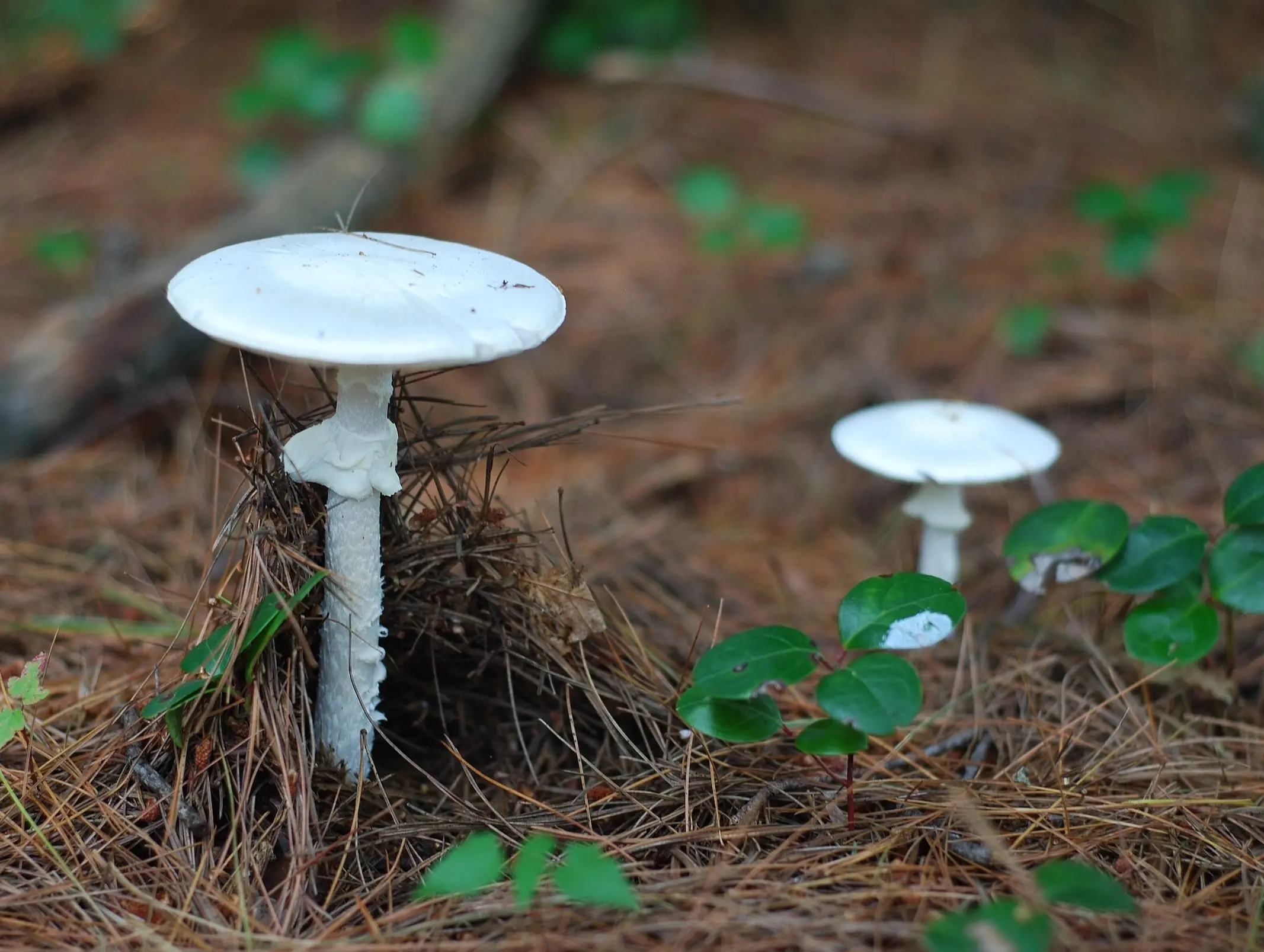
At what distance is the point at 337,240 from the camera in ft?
6.91

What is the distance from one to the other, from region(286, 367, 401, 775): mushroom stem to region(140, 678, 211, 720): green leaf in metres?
0.29

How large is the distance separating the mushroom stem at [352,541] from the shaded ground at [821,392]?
1.44ft

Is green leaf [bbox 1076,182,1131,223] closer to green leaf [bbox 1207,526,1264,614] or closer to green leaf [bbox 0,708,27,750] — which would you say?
green leaf [bbox 1207,526,1264,614]

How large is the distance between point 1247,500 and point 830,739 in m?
1.32

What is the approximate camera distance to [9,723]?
2070mm

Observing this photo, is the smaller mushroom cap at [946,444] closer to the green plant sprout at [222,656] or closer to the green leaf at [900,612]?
the green leaf at [900,612]

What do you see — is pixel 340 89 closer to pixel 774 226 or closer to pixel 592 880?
pixel 774 226

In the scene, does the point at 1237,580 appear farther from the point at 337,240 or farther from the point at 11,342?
the point at 11,342

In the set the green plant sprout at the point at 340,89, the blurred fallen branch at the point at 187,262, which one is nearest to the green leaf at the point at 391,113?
the green plant sprout at the point at 340,89

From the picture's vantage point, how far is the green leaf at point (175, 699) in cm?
201

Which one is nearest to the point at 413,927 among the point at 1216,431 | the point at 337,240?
the point at 337,240

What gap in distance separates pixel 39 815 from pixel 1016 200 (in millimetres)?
5334

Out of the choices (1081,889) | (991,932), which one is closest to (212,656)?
(991,932)

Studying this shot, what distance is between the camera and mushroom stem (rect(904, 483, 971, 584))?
305cm
